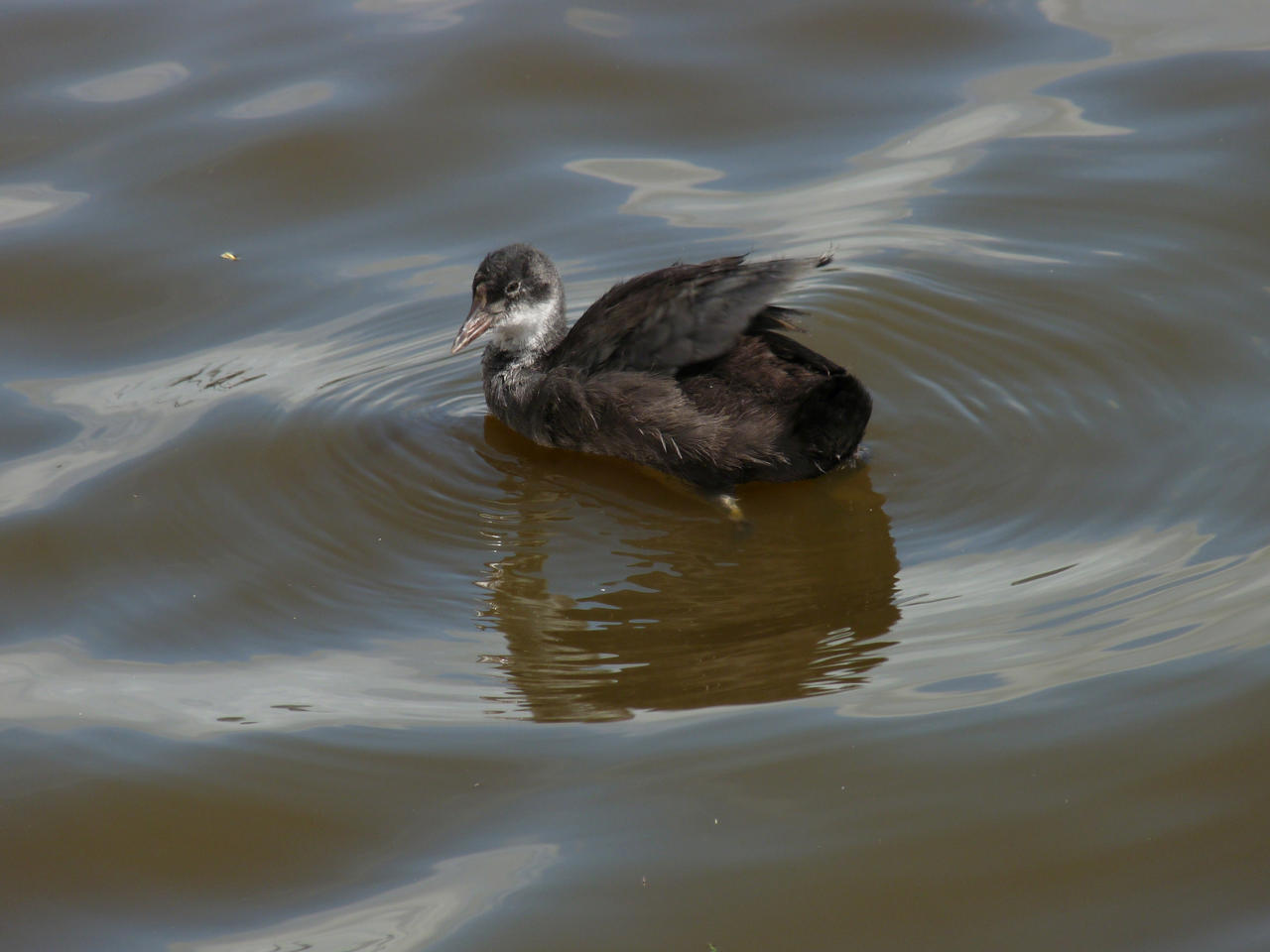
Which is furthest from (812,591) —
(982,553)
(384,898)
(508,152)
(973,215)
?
(508,152)

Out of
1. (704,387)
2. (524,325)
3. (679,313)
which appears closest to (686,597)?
(704,387)

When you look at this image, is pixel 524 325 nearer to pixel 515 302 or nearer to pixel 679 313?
pixel 515 302

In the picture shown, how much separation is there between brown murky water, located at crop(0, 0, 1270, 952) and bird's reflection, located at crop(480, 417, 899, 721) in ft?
0.07

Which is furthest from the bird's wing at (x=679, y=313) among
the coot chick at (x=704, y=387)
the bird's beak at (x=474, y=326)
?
the bird's beak at (x=474, y=326)

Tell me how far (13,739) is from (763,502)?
2.58 metres

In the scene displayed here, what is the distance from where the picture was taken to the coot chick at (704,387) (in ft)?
16.4

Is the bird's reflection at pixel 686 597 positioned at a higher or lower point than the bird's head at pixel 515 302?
lower

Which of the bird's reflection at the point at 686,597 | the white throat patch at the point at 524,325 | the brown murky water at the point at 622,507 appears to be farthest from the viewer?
the white throat patch at the point at 524,325

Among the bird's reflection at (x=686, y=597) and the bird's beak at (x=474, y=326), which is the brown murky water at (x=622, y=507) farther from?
the bird's beak at (x=474, y=326)

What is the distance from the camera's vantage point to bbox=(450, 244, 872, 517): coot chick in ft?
16.4

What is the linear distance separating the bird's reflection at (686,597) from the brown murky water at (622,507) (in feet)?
0.07

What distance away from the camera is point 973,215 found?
23.0 feet

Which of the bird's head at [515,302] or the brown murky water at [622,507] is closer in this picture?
the brown murky water at [622,507]

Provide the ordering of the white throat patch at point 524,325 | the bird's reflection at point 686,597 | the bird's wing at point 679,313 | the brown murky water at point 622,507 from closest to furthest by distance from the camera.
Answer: the brown murky water at point 622,507, the bird's reflection at point 686,597, the bird's wing at point 679,313, the white throat patch at point 524,325
